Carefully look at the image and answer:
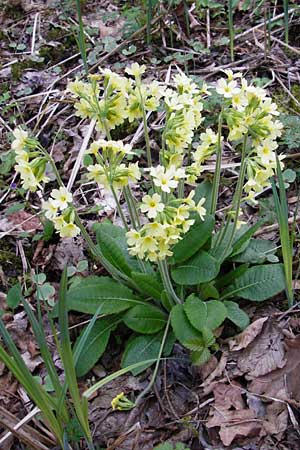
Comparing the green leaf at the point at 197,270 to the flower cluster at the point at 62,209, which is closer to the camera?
the flower cluster at the point at 62,209

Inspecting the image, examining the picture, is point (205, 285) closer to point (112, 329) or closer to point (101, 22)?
point (112, 329)

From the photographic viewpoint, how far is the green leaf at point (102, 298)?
218 cm

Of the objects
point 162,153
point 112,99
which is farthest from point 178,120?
point 112,99

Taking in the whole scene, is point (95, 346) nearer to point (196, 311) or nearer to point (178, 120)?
point (196, 311)

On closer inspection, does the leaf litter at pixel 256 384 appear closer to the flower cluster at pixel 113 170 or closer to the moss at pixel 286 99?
the flower cluster at pixel 113 170

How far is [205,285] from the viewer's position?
7.36 feet

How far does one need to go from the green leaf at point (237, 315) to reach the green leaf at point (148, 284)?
0.27 m

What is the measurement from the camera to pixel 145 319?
85.8 inches

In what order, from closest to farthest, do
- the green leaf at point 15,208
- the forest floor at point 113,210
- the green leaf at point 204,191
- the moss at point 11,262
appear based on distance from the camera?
1. the forest floor at point 113,210
2. the green leaf at point 204,191
3. the moss at point 11,262
4. the green leaf at point 15,208

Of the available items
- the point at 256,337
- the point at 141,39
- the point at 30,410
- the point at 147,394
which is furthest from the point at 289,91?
the point at 30,410

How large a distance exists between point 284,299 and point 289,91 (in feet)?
4.46

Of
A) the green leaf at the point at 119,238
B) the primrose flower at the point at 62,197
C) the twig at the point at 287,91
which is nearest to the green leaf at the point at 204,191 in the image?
the green leaf at the point at 119,238

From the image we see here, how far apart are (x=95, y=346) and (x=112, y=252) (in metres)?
0.37

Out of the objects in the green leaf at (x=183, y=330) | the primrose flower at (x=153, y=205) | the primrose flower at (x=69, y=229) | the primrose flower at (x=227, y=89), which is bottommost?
the green leaf at (x=183, y=330)
